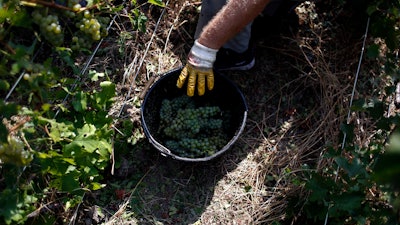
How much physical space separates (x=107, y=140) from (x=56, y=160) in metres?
0.26

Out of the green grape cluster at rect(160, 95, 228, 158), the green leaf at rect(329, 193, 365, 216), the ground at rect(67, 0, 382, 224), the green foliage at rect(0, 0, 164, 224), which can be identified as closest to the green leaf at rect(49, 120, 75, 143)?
the green foliage at rect(0, 0, 164, 224)

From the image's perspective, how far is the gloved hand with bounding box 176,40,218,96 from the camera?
2.13 metres

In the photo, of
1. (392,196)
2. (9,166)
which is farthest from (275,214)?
(9,166)

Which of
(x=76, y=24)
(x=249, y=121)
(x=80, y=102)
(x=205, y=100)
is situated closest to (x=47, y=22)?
(x=76, y=24)

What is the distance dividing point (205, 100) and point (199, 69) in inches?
10.3

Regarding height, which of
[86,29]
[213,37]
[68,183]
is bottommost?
[68,183]

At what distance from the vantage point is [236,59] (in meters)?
2.47

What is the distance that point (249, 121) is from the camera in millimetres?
2449

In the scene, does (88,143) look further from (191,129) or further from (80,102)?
(191,129)

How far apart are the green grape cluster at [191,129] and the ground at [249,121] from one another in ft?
0.37

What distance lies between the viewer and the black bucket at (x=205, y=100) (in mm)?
Result: 2250

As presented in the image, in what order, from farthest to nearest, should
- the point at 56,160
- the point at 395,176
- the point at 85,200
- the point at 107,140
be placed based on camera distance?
the point at 85,200 → the point at 107,140 → the point at 56,160 → the point at 395,176

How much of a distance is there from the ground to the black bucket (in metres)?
0.08

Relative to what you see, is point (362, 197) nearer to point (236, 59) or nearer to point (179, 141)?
point (179, 141)
